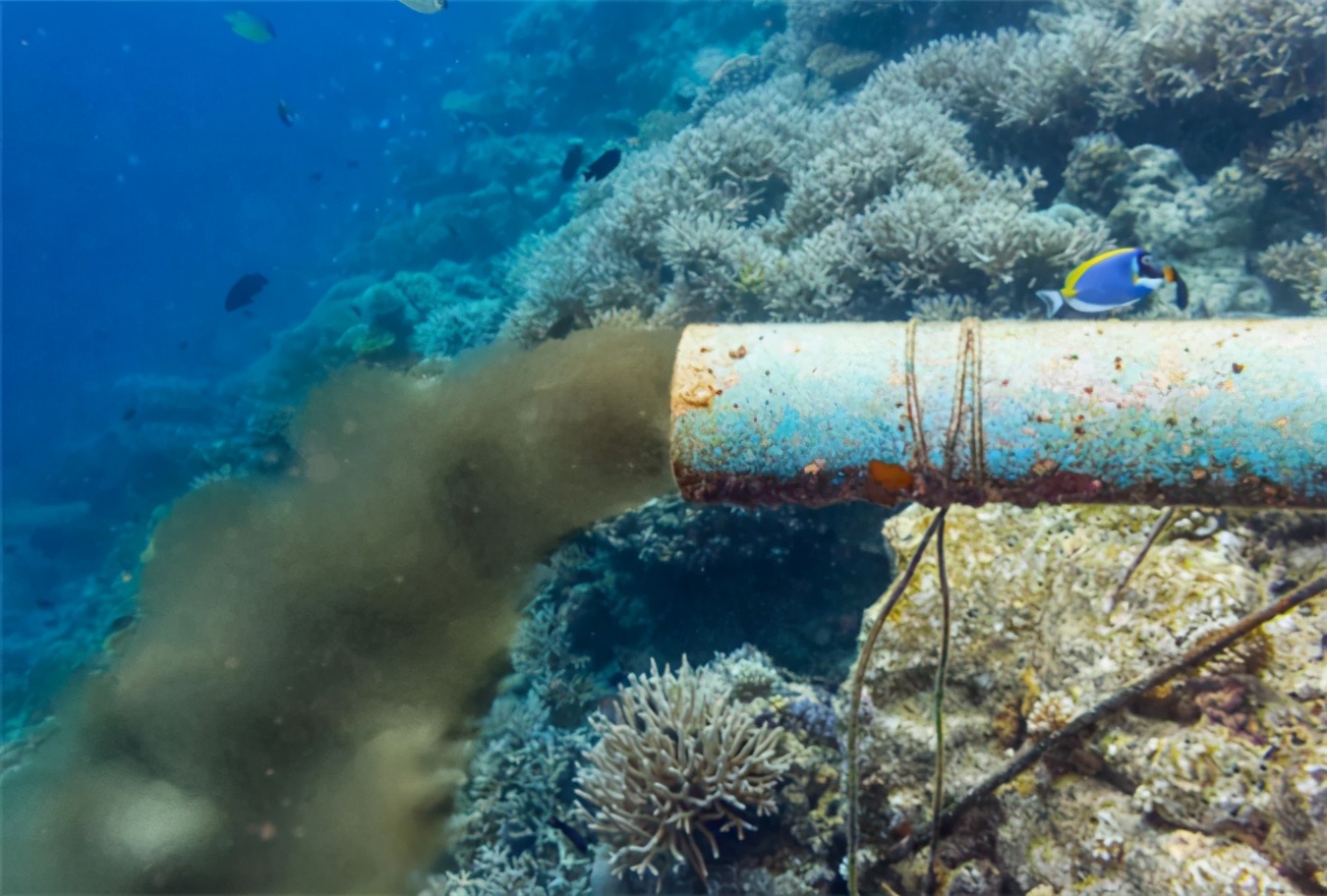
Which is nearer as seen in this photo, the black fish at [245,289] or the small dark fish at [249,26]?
the black fish at [245,289]

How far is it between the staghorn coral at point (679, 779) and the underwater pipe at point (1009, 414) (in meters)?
1.87

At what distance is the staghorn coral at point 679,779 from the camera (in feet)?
10.4

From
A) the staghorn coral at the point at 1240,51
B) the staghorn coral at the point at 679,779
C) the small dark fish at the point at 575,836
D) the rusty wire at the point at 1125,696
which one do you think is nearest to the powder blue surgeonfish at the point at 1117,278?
the rusty wire at the point at 1125,696

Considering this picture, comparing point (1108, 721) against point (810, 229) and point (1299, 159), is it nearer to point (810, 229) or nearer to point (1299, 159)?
point (810, 229)

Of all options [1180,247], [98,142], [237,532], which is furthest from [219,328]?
[98,142]

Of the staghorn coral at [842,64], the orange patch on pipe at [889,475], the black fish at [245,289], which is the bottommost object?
the orange patch on pipe at [889,475]

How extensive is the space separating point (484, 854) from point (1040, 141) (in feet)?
26.0

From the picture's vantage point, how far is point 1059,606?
8.41ft

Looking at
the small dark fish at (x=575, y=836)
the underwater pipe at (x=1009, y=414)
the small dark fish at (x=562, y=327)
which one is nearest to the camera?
the underwater pipe at (x=1009, y=414)

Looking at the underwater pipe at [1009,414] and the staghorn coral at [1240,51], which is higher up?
the staghorn coral at [1240,51]

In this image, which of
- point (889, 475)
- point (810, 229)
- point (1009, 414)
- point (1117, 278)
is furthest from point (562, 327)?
point (1009, 414)

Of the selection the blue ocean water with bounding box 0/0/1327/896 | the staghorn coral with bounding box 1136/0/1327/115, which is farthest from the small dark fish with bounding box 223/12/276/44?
the staghorn coral with bounding box 1136/0/1327/115

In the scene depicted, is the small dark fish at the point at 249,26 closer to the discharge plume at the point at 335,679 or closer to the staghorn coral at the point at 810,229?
the staghorn coral at the point at 810,229

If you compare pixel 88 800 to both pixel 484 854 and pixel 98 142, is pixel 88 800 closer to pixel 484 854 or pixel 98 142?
pixel 484 854
